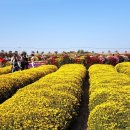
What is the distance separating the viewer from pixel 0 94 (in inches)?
640

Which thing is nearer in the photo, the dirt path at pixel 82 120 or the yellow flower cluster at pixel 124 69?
the dirt path at pixel 82 120

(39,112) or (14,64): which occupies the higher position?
(39,112)

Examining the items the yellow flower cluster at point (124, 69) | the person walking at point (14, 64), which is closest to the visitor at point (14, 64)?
the person walking at point (14, 64)

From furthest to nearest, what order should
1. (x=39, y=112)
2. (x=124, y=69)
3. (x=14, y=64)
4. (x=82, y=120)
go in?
(x=14, y=64)
(x=124, y=69)
(x=82, y=120)
(x=39, y=112)

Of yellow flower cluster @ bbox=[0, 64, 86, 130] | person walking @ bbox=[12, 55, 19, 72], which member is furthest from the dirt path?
person walking @ bbox=[12, 55, 19, 72]

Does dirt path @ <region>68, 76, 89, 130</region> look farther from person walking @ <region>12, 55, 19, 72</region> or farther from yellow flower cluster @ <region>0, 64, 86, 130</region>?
person walking @ <region>12, 55, 19, 72</region>

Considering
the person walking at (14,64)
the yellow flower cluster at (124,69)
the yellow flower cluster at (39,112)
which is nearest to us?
the yellow flower cluster at (39,112)

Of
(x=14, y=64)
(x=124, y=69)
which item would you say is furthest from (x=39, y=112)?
(x=14, y=64)

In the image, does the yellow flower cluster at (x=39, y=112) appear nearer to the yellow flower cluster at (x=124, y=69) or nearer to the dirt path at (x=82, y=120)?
Result: the dirt path at (x=82, y=120)

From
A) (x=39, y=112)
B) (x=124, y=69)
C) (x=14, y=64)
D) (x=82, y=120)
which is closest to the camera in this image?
(x=39, y=112)

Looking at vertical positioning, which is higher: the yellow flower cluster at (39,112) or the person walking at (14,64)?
the yellow flower cluster at (39,112)

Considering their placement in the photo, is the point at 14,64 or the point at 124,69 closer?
the point at 124,69

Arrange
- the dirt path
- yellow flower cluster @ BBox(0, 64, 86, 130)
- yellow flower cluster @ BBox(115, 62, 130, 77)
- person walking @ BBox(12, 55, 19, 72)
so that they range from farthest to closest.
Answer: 1. person walking @ BBox(12, 55, 19, 72)
2. yellow flower cluster @ BBox(115, 62, 130, 77)
3. the dirt path
4. yellow flower cluster @ BBox(0, 64, 86, 130)

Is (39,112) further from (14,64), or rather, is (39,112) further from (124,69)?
(14,64)
